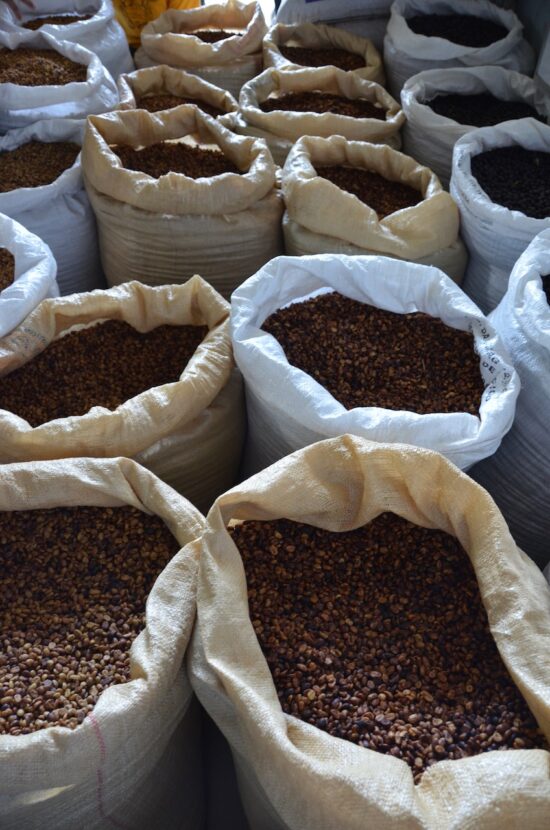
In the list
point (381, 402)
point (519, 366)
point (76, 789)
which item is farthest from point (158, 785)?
point (519, 366)

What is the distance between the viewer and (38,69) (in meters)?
2.26

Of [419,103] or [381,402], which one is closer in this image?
[381,402]

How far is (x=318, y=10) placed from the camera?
264 cm

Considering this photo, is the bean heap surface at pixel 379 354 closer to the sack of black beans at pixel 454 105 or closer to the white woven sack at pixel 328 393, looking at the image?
the white woven sack at pixel 328 393

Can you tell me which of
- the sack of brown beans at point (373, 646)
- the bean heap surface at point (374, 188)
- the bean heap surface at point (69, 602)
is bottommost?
the bean heap surface at point (69, 602)

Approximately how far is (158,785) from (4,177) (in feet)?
5.16

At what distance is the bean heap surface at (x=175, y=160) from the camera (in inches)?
73.5

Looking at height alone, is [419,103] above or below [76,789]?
above

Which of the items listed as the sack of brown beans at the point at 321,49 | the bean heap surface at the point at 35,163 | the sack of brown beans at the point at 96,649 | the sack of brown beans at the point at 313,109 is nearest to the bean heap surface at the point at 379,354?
the sack of brown beans at the point at 96,649

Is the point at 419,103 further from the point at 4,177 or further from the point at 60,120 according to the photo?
the point at 4,177

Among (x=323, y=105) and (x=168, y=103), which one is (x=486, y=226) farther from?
(x=168, y=103)

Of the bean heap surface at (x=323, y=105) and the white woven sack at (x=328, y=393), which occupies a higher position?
the bean heap surface at (x=323, y=105)

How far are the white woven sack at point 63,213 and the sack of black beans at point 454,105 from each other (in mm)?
929

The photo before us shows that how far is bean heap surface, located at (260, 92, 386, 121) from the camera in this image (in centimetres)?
218
